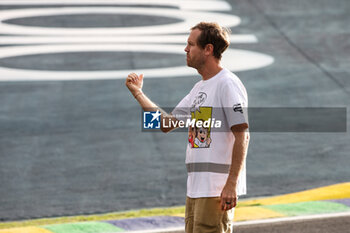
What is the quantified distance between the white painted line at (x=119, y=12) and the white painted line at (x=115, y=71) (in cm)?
147

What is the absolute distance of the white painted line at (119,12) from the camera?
65.2ft

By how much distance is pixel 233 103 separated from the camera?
389 centimetres

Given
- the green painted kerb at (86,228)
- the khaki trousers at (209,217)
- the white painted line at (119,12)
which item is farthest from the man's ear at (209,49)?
the white painted line at (119,12)

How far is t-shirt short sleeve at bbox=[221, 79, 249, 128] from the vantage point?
12.7 feet

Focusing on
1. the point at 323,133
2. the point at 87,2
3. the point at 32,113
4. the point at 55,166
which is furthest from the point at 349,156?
the point at 87,2

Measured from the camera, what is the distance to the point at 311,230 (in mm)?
5879

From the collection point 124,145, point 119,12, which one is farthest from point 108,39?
point 124,145

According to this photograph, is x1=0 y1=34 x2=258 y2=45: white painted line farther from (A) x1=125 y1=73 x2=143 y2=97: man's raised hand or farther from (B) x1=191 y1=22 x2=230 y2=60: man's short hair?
(B) x1=191 y1=22 x2=230 y2=60: man's short hair

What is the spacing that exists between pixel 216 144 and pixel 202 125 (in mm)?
167

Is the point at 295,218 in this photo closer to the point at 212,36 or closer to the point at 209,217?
the point at 209,217

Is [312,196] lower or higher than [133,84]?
lower

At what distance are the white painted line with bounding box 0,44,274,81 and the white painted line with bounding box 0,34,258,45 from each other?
0.53 meters

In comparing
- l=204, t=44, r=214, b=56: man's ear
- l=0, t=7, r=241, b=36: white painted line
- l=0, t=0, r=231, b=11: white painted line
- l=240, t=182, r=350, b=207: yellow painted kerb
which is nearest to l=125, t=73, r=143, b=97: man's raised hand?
l=204, t=44, r=214, b=56: man's ear

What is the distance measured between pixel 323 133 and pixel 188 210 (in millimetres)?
7632
